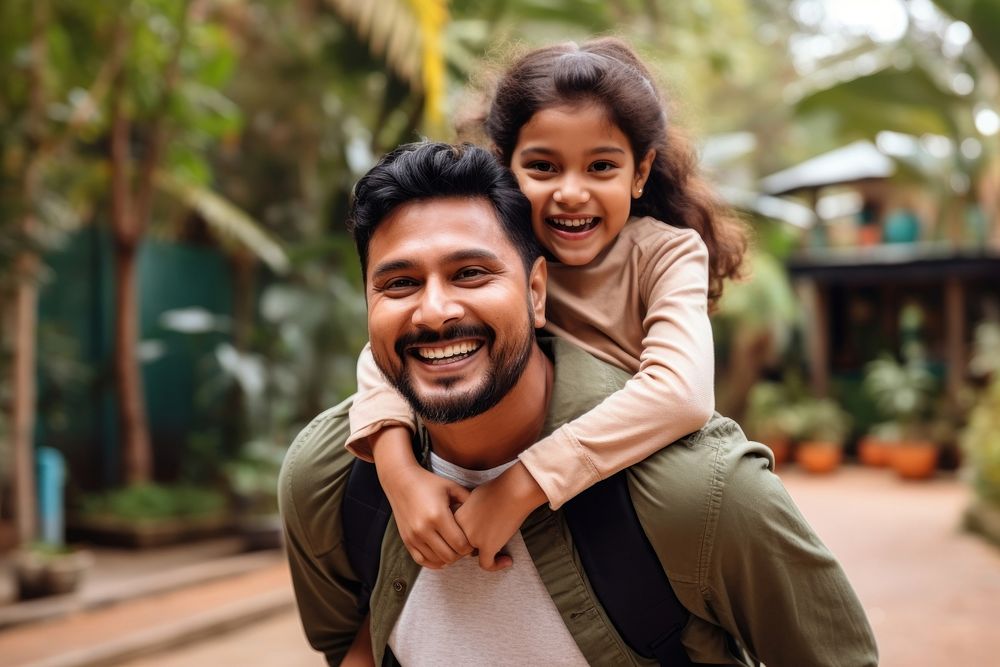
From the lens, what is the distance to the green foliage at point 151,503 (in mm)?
9000

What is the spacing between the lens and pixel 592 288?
1881 mm

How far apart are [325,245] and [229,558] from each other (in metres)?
2.84

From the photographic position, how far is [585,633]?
64.2 inches

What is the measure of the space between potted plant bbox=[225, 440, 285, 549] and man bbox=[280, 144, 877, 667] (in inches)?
274

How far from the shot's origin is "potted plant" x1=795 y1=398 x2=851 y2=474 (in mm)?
14570

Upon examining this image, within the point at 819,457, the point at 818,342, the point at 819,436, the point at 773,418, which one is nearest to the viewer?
the point at 819,457

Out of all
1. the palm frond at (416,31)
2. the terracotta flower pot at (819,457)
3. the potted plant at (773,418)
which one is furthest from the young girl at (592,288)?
the potted plant at (773,418)

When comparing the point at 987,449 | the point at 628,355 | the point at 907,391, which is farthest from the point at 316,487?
the point at 907,391

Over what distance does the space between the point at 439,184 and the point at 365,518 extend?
60cm

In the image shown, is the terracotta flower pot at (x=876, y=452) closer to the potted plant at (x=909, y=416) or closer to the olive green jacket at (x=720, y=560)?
the potted plant at (x=909, y=416)

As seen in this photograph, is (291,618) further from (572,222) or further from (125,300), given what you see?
(572,222)

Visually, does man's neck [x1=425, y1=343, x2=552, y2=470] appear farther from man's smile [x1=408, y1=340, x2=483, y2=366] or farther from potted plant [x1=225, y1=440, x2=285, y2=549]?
potted plant [x1=225, y1=440, x2=285, y2=549]

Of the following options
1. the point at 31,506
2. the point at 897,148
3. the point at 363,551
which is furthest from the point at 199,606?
the point at 897,148

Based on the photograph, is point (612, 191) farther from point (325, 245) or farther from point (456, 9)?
point (456, 9)
